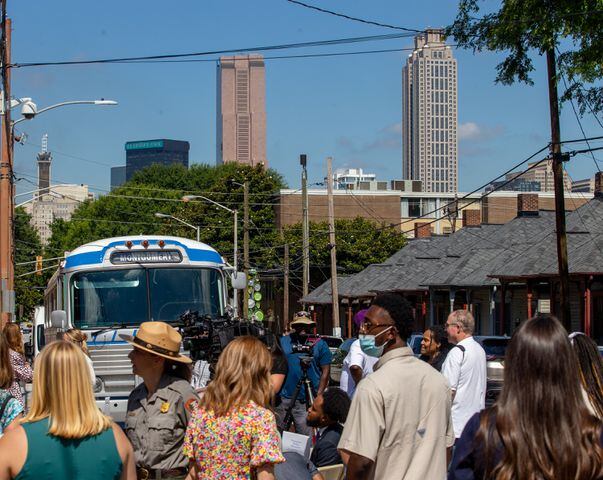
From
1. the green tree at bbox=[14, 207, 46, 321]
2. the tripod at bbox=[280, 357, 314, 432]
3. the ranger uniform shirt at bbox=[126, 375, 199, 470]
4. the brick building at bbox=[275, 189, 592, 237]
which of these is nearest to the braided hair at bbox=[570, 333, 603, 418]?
the ranger uniform shirt at bbox=[126, 375, 199, 470]

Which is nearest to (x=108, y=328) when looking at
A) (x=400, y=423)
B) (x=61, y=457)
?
(x=400, y=423)

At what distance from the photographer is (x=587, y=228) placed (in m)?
40.4

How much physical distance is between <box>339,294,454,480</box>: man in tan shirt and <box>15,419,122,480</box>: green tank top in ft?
4.17

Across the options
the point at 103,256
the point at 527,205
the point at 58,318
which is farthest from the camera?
the point at 527,205

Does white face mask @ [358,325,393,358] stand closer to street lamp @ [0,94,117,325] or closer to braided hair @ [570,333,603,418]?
braided hair @ [570,333,603,418]

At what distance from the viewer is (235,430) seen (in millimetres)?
6012

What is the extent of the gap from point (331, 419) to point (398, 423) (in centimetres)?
256

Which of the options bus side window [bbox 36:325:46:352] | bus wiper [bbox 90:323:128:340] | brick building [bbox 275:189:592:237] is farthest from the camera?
brick building [bbox 275:189:592:237]

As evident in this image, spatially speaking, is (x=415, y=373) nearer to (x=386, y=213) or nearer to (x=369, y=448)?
(x=369, y=448)

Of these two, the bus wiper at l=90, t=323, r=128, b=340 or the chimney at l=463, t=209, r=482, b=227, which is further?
the chimney at l=463, t=209, r=482, b=227

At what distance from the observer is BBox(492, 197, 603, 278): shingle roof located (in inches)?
1404

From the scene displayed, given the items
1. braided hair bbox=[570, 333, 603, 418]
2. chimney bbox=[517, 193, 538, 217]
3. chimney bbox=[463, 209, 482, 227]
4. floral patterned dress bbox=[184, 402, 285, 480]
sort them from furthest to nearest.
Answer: chimney bbox=[463, 209, 482, 227], chimney bbox=[517, 193, 538, 217], floral patterned dress bbox=[184, 402, 285, 480], braided hair bbox=[570, 333, 603, 418]

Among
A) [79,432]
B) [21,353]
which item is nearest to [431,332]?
[21,353]

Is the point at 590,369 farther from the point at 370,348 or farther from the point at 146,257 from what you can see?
the point at 146,257
